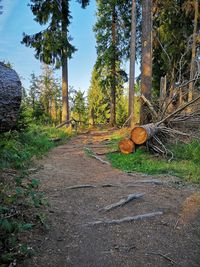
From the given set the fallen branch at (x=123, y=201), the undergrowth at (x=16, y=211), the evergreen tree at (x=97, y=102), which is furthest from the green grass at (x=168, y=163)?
the evergreen tree at (x=97, y=102)

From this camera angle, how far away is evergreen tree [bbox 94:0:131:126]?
2078cm

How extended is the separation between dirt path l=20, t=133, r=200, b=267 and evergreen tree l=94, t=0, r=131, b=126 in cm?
1665

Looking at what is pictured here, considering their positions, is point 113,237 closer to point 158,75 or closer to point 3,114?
point 3,114

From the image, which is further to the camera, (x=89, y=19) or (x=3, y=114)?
(x=89, y=19)

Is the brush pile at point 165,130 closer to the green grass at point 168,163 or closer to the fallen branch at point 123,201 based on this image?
the green grass at point 168,163

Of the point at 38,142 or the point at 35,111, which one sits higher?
the point at 35,111

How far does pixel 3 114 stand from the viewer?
3.27 meters

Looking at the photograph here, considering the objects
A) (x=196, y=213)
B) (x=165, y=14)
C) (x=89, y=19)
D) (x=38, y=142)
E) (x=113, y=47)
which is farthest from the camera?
(x=89, y=19)

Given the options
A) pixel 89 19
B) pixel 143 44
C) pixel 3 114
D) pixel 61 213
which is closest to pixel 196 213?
pixel 61 213

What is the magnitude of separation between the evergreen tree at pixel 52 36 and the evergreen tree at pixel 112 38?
5.00 meters

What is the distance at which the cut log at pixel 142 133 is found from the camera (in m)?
8.43

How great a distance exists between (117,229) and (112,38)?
19619 mm

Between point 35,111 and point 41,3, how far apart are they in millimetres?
7190

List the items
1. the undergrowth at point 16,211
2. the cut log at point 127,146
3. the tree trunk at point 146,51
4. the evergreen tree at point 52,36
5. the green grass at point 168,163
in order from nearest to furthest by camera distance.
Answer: the undergrowth at point 16,211 → the green grass at point 168,163 → the cut log at point 127,146 → the tree trunk at point 146,51 → the evergreen tree at point 52,36
